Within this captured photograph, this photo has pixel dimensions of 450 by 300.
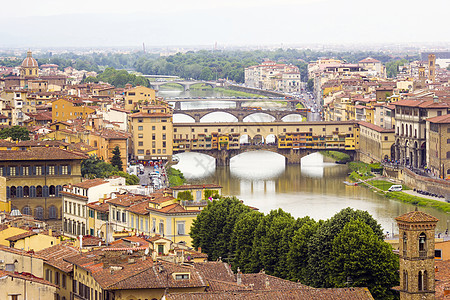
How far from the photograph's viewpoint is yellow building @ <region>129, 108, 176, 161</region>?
5634cm

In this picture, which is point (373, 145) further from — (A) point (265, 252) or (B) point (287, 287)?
(B) point (287, 287)

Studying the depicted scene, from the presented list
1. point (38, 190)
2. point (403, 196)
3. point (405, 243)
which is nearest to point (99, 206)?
point (38, 190)

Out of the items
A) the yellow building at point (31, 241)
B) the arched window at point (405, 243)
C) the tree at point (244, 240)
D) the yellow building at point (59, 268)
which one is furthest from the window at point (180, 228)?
the arched window at point (405, 243)

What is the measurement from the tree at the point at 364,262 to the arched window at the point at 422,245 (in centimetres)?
272

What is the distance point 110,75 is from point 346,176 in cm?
5989

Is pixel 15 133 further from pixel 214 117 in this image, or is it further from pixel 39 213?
pixel 214 117

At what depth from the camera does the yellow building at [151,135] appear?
56344mm

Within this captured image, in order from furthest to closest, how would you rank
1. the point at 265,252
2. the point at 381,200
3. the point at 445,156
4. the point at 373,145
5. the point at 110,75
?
1. the point at 110,75
2. the point at 373,145
3. the point at 445,156
4. the point at 381,200
5. the point at 265,252

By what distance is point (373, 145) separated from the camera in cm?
5791

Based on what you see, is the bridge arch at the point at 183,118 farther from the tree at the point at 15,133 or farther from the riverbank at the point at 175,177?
the tree at the point at 15,133

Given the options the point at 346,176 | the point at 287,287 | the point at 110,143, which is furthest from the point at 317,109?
the point at 287,287

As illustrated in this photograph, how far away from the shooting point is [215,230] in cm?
2589

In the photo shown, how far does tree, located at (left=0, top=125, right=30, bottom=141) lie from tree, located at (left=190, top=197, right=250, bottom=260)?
1927 cm

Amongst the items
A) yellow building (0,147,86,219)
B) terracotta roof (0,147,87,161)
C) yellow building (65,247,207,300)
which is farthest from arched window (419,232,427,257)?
terracotta roof (0,147,87,161)
